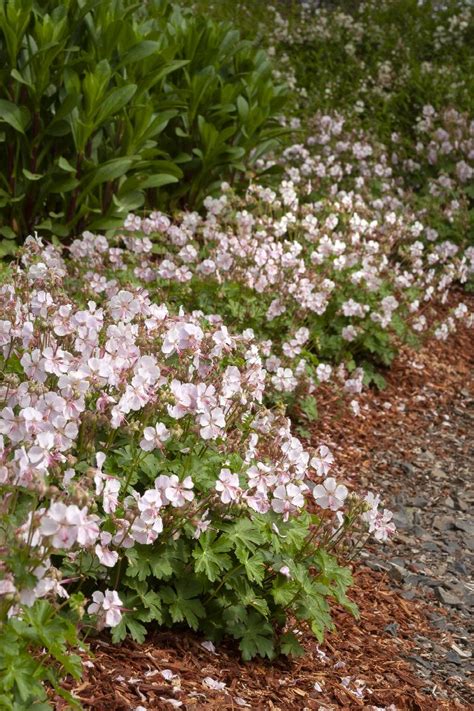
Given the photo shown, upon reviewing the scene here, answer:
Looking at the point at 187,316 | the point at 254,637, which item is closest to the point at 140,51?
the point at 187,316

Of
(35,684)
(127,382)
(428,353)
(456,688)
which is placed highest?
(127,382)

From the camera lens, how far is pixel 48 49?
16.3 feet

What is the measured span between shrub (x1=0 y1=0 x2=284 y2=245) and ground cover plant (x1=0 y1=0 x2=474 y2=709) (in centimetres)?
2

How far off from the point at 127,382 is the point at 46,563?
68 cm

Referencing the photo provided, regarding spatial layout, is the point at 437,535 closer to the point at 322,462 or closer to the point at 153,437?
the point at 322,462

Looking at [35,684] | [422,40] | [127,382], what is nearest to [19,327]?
[127,382]

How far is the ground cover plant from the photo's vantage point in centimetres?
253

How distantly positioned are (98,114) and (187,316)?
2.08 m

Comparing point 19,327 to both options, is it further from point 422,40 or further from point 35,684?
point 422,40

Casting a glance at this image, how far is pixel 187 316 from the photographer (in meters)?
3.62

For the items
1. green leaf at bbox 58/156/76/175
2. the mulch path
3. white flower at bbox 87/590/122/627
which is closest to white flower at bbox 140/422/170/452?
white flower at bbox 87/590/122/627

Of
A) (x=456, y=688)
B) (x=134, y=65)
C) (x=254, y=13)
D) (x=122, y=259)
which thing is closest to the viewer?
(x=456, y=688)

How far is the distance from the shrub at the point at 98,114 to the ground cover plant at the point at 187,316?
18mm

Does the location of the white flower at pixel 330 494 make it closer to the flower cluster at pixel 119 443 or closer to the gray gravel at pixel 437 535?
the flower cluster at pixel 119 443
